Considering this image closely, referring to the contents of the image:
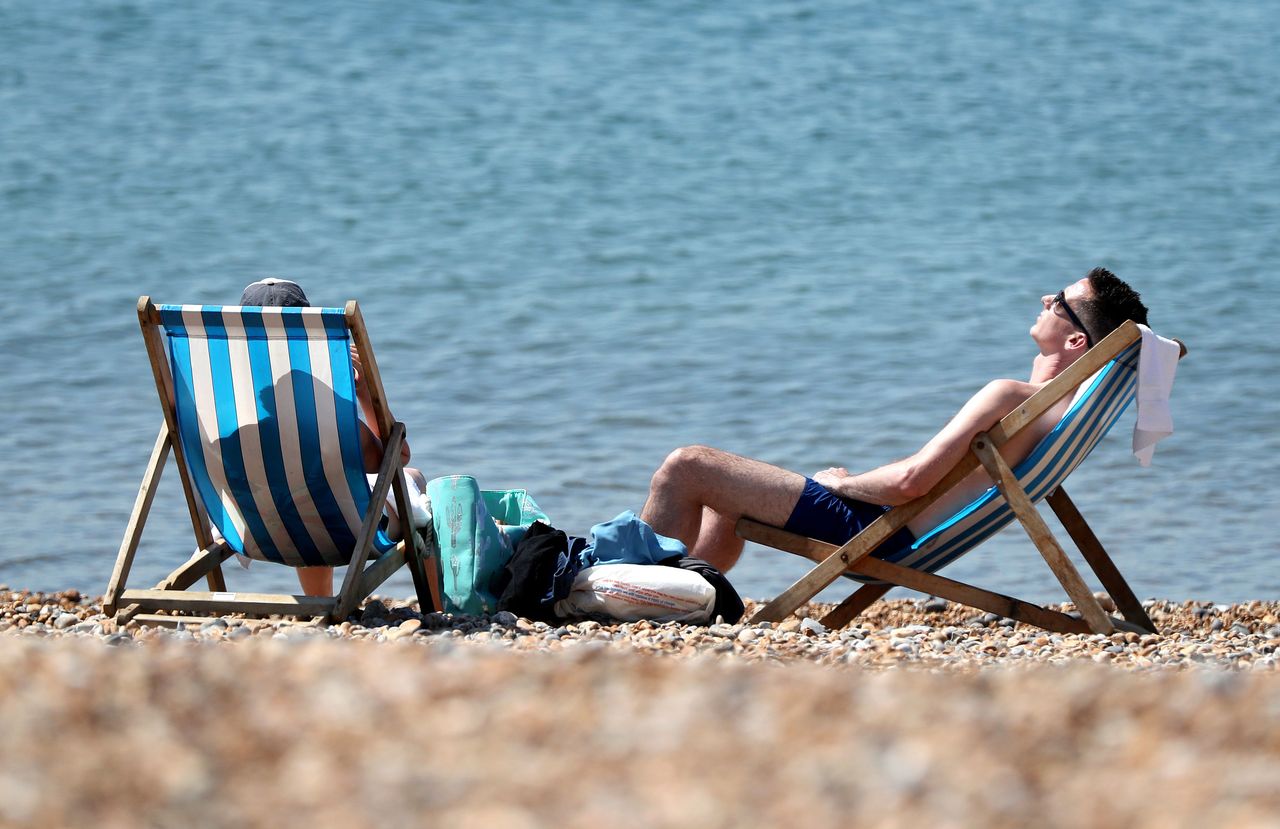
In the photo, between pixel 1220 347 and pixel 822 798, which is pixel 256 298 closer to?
pixel 822 798

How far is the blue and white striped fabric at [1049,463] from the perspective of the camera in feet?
14.3

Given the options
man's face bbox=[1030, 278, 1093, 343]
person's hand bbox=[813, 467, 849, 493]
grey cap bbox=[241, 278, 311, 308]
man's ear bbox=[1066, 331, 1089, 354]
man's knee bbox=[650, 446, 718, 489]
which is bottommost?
person's hand bbox=[813, 467, 849, 493]

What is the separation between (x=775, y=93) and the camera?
53.1 feet

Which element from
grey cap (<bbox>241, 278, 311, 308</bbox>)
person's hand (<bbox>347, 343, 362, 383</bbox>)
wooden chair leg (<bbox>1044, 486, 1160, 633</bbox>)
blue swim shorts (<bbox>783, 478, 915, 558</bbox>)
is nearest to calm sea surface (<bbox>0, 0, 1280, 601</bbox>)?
wooden chair leg (<bbox>1044, 486, 1160, 633</bbox>)

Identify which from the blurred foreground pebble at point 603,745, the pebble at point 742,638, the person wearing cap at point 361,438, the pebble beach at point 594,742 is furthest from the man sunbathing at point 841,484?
the blurred foreground pebble at point 603,745

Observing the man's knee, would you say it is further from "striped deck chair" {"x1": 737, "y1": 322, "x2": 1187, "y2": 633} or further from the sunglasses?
the sunglasses

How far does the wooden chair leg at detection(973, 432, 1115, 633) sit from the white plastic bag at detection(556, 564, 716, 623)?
94cm

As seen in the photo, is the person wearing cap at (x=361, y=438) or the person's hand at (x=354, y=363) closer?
the person's hand at (x=354, y=363)

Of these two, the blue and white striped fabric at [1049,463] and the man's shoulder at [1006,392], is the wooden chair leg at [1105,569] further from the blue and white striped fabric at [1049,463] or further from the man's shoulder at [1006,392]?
the man's shoulder at [1006,392]

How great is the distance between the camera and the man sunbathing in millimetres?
A: 4562

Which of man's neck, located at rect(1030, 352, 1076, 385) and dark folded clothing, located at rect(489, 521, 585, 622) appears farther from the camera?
man's neck, located at rect(1030, 352, 1076, 385)

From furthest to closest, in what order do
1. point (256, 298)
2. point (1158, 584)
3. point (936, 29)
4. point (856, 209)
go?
point (936, 29) → point (856, 209) → point (1158, 584) → point (256, 298)

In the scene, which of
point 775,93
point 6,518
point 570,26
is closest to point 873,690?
point 6,518

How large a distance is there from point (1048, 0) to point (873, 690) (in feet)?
61.1
